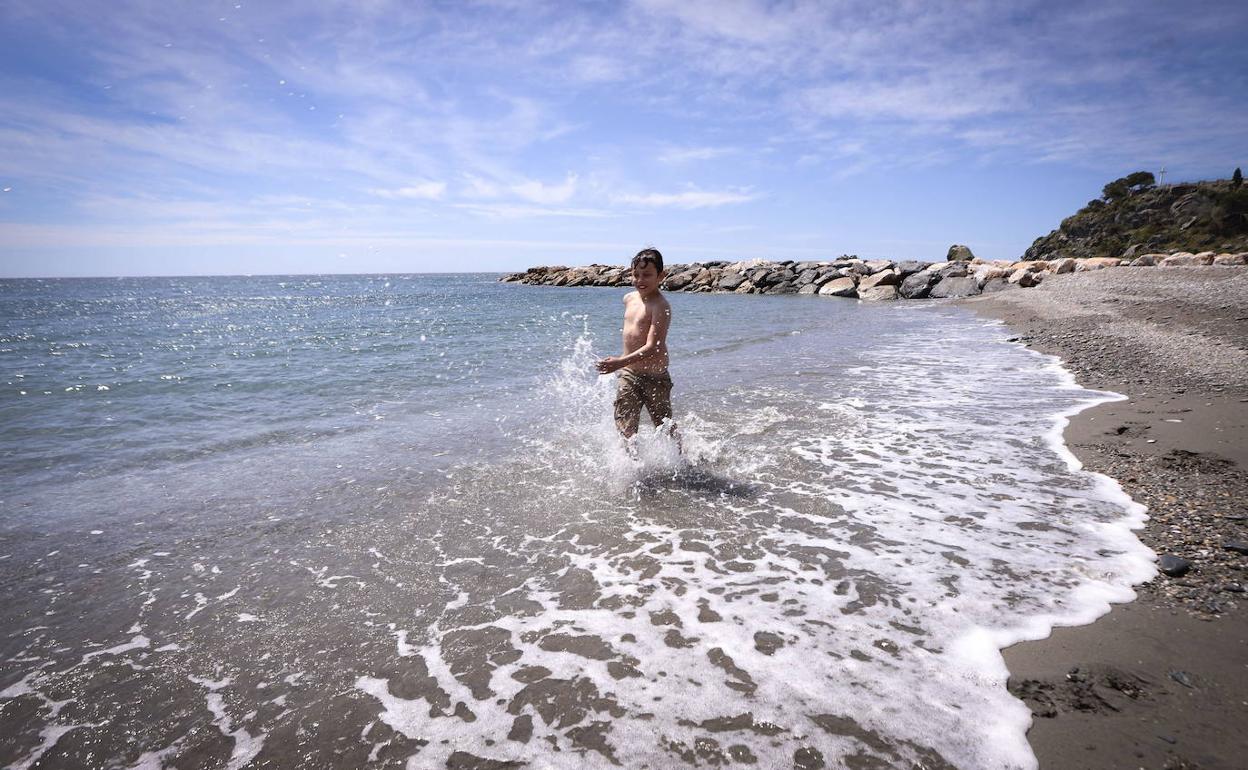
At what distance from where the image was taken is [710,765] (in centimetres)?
229

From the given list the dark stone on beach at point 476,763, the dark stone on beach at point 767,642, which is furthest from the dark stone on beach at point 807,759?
the dark stone on beach at point 476,763

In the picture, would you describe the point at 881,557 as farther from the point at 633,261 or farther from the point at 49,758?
the point at 49,758

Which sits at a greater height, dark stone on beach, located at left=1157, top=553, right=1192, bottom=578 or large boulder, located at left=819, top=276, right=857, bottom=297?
large boulder, located at left=819, top=276, right=857, bottom=297

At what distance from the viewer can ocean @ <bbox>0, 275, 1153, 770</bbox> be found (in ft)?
8.34

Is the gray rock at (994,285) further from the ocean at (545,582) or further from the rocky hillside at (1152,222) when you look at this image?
the ocean at (545,582)

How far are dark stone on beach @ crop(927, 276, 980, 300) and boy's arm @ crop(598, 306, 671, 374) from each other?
121ft

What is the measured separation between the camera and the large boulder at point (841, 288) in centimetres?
4146

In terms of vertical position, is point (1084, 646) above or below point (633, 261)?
below

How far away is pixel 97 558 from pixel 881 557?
603 centimetres

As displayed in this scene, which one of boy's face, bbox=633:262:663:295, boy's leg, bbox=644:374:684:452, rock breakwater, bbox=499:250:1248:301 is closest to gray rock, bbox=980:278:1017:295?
rock breakwater, bbox=499:250:1248:301

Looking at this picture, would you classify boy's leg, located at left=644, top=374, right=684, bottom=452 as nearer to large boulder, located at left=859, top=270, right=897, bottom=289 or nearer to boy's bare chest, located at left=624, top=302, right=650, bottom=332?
boy's bare chest, located at left=624, top=302, right=650, bottom=332

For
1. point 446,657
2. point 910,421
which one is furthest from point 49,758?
point 910,421

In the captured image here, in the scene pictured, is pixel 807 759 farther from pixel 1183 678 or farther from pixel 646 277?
pixel 646 277

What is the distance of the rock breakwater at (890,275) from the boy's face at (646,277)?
120 ft
